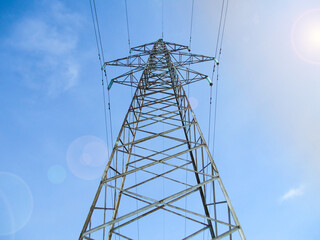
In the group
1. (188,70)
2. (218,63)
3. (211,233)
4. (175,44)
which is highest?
(175,44)

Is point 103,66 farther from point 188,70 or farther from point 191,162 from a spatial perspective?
point 191,162

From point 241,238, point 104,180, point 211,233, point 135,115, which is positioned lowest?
point 241,238

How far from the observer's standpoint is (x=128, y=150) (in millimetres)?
4867

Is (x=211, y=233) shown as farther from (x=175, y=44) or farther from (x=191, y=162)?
(x=175, y=44)

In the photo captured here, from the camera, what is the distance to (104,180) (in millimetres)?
3662

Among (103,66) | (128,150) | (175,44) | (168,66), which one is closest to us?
(128,150)

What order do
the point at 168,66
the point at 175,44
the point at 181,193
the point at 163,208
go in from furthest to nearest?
the point at 175,44 → the point at 168,66 → the point at 163,208 → the point at 181,193

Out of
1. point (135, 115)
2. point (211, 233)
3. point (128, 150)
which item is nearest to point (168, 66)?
point (135, 115)

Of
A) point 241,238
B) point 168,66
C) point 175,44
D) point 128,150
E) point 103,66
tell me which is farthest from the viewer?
point 175,44

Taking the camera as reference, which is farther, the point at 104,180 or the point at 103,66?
the point at 103,66

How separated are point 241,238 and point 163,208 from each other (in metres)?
1.50

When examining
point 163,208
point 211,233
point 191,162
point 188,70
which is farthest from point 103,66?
point 211,233

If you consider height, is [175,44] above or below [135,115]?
above

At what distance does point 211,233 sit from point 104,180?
86.4 inches
